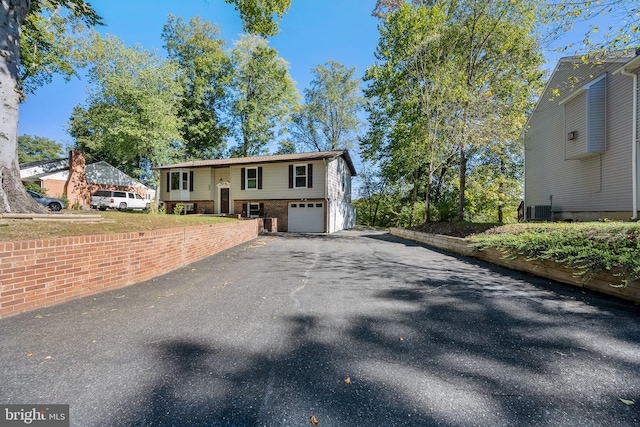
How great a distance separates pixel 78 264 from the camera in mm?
3855

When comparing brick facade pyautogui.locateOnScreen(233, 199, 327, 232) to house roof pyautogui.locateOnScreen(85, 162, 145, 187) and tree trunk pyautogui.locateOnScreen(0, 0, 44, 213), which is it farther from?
house roof pyautogui.locateOnScreen(85, 162, 145, 187)

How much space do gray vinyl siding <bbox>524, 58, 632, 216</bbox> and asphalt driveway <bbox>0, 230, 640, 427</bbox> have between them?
8572 mm

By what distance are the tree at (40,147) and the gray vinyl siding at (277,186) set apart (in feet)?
157

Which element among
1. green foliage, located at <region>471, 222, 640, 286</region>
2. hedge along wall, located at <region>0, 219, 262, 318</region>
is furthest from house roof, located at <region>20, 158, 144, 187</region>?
green foliage, located at <region>471, 222, 640, 286</region>

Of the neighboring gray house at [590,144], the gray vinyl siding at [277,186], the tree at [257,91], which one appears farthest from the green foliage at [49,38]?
the neighboring gray house at [590,144]

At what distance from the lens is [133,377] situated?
2.15 meters

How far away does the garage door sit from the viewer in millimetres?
A: 17359

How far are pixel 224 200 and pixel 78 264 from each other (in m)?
16.5

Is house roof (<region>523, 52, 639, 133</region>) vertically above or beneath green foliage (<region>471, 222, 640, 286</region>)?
above

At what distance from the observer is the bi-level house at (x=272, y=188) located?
17203 mm

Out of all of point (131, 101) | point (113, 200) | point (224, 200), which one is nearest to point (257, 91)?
point (131, 101)

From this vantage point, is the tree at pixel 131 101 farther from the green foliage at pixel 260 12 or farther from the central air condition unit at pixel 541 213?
the central air condition unit at pixel 541 213

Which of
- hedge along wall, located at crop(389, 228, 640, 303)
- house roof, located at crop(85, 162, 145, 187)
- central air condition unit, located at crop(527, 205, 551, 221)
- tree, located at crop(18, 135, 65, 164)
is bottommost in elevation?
hedge along wall, located at crop(389, 228, 640, 303)

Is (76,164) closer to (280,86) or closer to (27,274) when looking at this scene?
(280,86)
